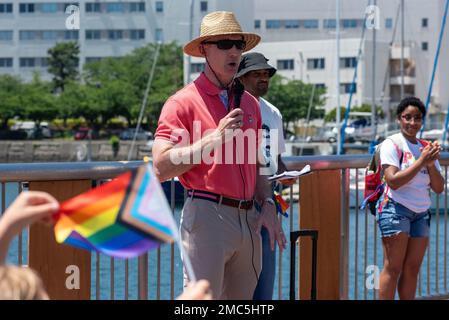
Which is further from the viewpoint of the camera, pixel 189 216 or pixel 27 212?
pixel 189 216

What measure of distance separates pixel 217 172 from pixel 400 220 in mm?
2434

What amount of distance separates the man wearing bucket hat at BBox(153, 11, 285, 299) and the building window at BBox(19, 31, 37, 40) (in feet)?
220

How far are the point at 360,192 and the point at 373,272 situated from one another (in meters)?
0.91

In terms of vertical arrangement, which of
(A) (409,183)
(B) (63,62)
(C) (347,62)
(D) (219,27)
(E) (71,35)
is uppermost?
(E) (71,35)

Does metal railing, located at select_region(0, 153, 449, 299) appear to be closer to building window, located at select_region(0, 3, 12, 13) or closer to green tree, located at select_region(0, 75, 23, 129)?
building window, located at select_region(0, 3, 12, 13)

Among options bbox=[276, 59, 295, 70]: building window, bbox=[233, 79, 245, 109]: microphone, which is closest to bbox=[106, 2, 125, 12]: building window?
bbox=[276, 59, 295, 70]: building window

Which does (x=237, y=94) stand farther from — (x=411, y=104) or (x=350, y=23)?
(x=350, y=23)

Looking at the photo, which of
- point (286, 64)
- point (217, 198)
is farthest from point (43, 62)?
point (217, 198)

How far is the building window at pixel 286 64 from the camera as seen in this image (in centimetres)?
6668

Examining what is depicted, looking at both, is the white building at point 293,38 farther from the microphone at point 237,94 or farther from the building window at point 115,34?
the microphone at point 237,94

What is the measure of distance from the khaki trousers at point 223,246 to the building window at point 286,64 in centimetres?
6093

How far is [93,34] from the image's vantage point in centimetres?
7375

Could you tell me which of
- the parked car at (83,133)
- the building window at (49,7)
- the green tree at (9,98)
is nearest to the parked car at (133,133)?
the parked car at (83,133)
